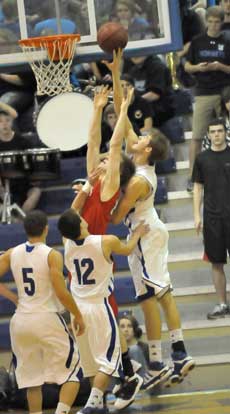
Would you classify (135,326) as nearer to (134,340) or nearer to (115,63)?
(134,340)

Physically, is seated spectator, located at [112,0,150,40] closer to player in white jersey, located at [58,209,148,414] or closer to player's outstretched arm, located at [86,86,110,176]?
player's outstretched arm, located at [86,86,110,176]

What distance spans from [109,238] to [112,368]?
0.96 metres

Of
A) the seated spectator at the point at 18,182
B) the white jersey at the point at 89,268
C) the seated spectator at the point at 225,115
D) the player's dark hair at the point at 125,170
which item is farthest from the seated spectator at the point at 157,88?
the white jersey at the point at 89,268

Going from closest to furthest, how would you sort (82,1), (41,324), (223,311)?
(41,324) → (223,311) → (82,1)

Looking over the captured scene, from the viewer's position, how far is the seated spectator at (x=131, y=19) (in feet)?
40.3

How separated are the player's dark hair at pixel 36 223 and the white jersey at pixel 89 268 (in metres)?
0.27

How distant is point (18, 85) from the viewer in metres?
13.7

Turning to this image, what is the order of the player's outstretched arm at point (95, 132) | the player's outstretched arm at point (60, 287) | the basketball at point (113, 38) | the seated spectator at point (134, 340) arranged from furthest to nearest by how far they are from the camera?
the seated spectator at point (134, 340), the basketball at point (113, 38), the player's outstretched arm at point (95, 132), the player's outstretched arm at point (60, 287)

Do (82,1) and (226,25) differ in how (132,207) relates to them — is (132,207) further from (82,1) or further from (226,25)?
(226,25)

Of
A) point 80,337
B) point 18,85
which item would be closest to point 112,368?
point 80,337

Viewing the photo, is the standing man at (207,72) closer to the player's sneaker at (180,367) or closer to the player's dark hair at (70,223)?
the player's sneaker at (180,367)

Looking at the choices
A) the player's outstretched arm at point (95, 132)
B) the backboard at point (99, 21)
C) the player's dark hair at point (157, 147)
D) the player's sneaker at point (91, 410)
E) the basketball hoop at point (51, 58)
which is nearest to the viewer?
the player's sneaker at point (91, 410)

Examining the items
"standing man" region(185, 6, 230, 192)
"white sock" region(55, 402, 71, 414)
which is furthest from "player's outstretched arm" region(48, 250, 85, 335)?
"standing man" region(185, 6, 230, 192)

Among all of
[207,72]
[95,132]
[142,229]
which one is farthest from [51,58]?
[142,229]
